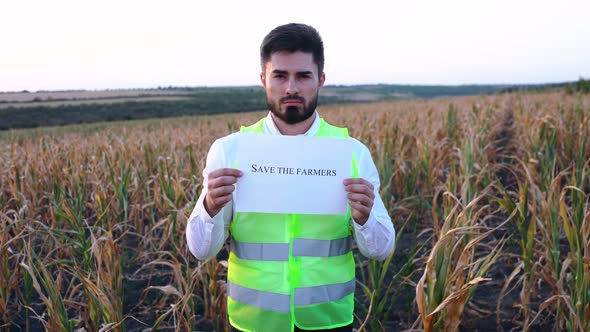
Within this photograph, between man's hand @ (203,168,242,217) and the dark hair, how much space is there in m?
0.45

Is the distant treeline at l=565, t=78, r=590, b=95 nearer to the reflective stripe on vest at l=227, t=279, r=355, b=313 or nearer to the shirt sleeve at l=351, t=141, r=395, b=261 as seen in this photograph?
the shirt sleeve at l=351, t=141, r=395, b=261

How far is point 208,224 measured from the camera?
1611mm

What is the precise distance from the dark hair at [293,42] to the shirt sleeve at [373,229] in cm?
36

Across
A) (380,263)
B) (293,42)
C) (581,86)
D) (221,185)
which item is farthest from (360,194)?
(581,86)

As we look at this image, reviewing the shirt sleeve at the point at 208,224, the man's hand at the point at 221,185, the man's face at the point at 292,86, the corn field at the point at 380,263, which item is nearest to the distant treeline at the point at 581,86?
the corn field at the point at 380,263

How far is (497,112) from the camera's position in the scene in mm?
9898

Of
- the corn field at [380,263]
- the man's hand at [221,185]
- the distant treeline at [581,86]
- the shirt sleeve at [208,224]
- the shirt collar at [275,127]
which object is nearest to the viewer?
the man's hand at [221,185]

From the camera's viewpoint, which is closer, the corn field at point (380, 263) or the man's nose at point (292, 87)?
the man's nose at point (292, 87)

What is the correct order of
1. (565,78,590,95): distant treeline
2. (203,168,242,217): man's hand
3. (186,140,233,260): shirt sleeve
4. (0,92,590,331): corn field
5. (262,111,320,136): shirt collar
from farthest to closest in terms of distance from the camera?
(565,78,590,95): distant treeline → (0,92,590,331): corn field → (262,111,320,136): shirt collar → (186,140,233,260): shirt sleeve → (203,168,242,217): man's hand

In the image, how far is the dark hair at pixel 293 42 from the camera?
5.49 feet

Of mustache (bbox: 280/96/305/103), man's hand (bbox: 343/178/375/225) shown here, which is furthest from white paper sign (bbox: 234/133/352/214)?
mustache (bbox: 280/96/305/103)

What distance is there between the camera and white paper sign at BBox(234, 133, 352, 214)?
1.57 m

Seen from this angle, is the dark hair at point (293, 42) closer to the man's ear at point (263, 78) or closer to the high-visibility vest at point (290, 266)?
the man's ear at point (263, 78)

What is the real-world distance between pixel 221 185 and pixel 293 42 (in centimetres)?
54
